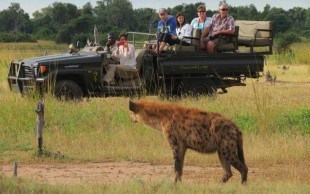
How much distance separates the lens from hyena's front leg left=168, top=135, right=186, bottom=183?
8531mm

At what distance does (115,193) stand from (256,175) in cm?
250

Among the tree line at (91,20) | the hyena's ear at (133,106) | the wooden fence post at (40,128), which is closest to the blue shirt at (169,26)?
the wooden fence post at (40,128)

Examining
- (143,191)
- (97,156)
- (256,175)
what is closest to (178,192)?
(143,191)

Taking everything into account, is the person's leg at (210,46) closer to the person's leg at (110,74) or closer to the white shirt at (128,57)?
the white shirt at (128,57)

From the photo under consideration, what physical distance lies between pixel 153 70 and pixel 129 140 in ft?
12.9

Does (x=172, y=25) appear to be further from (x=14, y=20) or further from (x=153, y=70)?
(x=14, y=20)

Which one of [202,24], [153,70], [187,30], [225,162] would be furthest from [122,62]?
[225,162]

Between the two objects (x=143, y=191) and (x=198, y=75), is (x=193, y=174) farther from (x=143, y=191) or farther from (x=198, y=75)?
(x=198, y=75)

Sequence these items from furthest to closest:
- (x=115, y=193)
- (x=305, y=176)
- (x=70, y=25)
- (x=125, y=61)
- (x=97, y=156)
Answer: (x=70, y=25), (x=125, y=61), (x=97, y=156), (x=305, y=176), (x=115, y=193)

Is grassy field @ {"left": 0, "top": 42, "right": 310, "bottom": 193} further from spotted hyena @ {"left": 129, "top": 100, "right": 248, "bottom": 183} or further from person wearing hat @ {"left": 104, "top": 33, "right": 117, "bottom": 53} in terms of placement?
person wearing hat @ {"left": 104, "top": 33, "right": 117, "bottom": 53}

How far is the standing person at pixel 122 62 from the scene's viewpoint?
49.4 ft

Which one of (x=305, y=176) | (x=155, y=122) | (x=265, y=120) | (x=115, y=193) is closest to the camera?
(x=115, y=193)

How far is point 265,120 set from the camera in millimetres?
12336

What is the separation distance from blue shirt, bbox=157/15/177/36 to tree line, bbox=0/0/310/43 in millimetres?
12824
